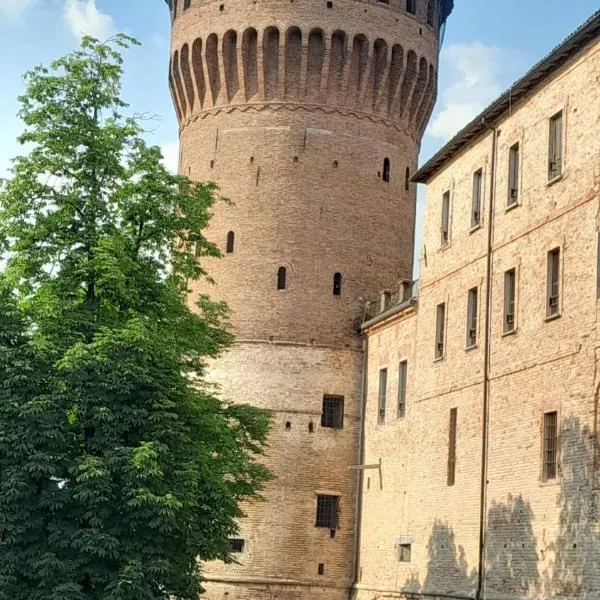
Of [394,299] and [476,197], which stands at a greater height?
[476,197]

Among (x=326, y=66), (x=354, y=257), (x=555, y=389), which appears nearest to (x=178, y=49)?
(x=326, y=66)

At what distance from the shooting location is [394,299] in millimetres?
36250

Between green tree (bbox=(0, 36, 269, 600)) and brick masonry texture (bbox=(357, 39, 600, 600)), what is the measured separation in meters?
5.25

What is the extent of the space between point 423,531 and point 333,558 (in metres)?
6.97

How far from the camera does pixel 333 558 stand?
36.6 meters

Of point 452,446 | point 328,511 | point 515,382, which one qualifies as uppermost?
point 515,382

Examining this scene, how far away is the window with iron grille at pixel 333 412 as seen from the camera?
37.5 meters

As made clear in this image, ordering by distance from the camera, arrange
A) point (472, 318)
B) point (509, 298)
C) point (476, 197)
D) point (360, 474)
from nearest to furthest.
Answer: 1. point (509, 298)
2. point (472, 318)
3. point (476, 197)
4. point (360, 474)

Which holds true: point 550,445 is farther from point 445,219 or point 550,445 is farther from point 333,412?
point 333,412

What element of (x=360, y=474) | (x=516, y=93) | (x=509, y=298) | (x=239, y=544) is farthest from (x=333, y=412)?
(x=516, y=93)

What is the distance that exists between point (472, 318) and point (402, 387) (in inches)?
246

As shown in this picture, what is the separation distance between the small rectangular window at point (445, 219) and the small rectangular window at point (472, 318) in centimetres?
231

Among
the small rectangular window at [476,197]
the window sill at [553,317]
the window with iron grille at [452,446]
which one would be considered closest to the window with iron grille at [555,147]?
the window sill at [553,317]

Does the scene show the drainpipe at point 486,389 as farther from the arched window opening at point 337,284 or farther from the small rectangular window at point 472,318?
the arched window opening at point 337,284
